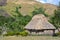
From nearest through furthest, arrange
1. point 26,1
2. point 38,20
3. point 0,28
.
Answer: point 0,28
point 38,20
point 26,1

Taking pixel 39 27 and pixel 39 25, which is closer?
pixel 39 27

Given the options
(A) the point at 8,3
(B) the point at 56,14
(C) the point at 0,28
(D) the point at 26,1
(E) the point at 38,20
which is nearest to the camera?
(C) the point at 0,28

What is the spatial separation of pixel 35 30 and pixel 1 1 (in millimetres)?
20627

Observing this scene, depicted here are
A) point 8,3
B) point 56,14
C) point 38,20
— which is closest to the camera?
point 38,20

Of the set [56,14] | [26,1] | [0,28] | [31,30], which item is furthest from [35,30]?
[26,1]

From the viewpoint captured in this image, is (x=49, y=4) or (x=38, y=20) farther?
(x=49, y=4)

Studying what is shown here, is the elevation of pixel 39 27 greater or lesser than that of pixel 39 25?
lesser

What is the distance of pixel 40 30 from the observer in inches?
1028

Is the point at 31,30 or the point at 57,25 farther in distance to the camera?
the point at 57,25

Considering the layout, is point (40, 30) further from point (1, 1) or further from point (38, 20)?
point (1, 1)

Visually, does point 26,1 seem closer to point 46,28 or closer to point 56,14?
point 56,14

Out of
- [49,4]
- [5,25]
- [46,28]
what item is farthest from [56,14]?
[49,4]

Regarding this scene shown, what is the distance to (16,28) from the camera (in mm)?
25906

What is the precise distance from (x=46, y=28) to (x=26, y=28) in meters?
2.15
